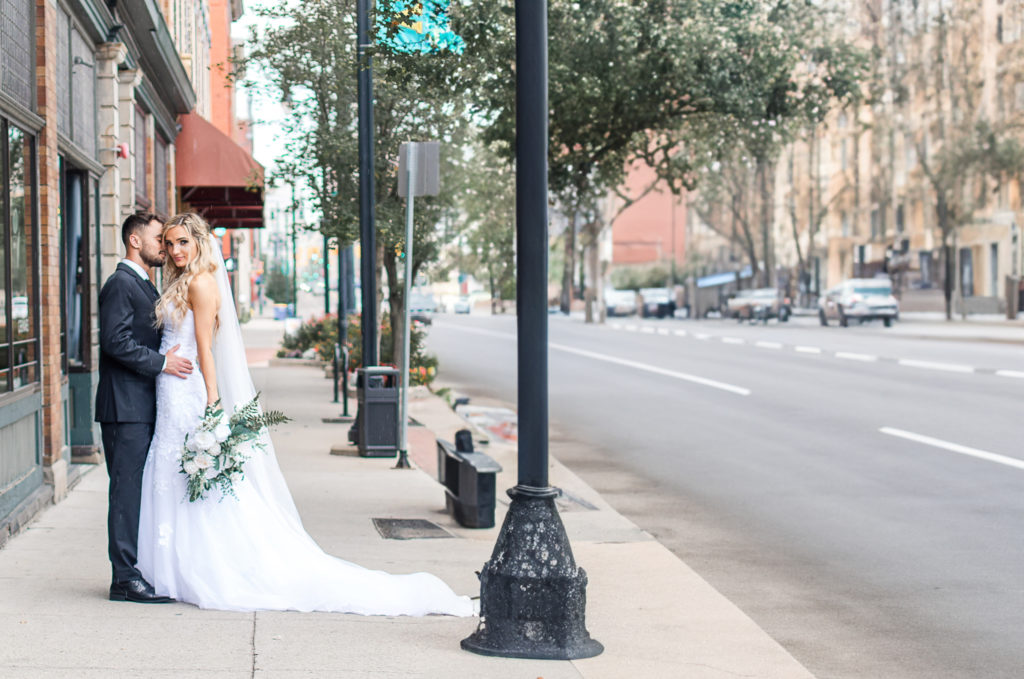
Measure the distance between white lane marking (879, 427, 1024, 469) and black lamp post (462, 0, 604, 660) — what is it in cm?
831

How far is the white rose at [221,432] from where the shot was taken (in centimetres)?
627

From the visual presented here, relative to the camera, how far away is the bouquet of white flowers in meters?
6.25

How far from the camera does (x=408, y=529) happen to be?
9.49 m

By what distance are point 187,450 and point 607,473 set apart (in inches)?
298

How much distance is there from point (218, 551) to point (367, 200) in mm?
8228

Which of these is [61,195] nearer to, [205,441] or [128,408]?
[128,408]

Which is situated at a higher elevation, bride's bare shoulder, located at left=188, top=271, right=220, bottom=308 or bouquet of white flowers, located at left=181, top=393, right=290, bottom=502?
bride's bare shoulder, located at left=188, top=271, right=220, bottom=308

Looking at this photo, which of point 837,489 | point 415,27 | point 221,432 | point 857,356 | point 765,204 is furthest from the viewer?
point 765,204

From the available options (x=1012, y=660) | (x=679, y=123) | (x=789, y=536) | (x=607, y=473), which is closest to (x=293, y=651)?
(x=1012, y=660)

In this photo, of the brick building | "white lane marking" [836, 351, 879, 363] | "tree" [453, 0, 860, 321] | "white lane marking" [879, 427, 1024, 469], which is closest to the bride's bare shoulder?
the brick building

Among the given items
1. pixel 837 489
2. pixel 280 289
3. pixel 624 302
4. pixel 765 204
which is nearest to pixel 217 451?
pixel 837 489

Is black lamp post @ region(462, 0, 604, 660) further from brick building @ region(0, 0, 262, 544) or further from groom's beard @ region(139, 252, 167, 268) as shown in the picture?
brick building @ region(0, 0, 262, 544)

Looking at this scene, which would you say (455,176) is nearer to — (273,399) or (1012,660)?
(273,399)

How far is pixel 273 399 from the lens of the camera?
20.8 meters
